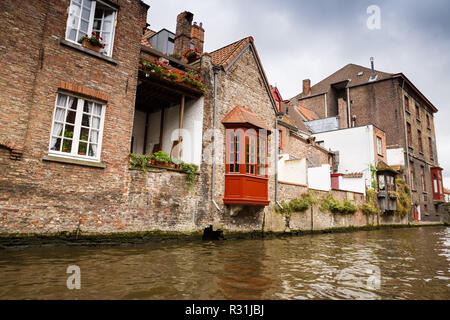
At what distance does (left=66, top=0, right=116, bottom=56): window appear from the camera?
8344 millimetres

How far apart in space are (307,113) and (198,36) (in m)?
19.3

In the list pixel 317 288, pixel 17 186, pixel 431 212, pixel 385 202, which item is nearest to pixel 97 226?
pixel 17 186

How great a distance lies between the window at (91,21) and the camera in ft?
27.4

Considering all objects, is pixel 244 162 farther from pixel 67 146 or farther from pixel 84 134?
pixel 67 146

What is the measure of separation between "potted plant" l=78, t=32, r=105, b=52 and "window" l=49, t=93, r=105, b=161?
1611 millimetres

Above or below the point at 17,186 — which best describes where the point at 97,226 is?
below

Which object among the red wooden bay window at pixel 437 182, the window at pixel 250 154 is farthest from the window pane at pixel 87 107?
the red wooden bay window at pixel 437 182

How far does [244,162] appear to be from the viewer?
11586mm

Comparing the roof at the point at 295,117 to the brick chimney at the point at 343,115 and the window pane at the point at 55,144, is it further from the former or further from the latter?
the window pane at the point at 55,144

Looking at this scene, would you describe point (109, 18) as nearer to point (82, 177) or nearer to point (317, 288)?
point (82, 177)

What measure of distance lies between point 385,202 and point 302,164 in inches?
419

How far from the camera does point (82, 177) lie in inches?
310

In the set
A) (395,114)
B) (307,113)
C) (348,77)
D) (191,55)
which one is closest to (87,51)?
(191,55)
